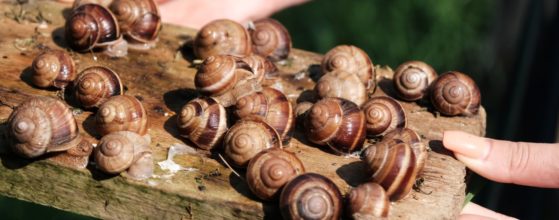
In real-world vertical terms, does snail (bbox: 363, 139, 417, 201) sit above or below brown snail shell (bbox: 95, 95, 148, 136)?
above

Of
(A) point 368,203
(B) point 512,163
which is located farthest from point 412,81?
(A) point 368,203

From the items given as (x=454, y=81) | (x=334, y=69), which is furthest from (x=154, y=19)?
(x=454, y=81)

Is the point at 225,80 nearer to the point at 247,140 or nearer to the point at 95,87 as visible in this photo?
the point at 247,140

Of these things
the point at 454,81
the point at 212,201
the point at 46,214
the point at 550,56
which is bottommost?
the point at 46,214

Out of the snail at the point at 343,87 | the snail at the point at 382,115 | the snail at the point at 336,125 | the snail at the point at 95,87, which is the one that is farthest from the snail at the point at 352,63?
the snail at the point at 95,87

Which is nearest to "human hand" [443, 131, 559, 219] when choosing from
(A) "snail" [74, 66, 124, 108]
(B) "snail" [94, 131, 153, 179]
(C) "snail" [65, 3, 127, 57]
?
(B) "snail" [94, 131, 153, 179]

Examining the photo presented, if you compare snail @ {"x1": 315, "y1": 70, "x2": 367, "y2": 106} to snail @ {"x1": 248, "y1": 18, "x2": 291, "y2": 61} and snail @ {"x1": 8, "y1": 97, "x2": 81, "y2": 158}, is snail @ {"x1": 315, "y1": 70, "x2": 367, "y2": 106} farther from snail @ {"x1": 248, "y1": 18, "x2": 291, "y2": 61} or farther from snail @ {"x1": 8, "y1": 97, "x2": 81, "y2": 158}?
snail @ {"x1": 8, "y1": 97, "x2": 81, "y2": 158}

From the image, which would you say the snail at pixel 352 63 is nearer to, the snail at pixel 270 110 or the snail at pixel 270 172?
the snail at pixel 270 110

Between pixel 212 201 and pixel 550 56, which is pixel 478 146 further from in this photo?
pixel 550 56
